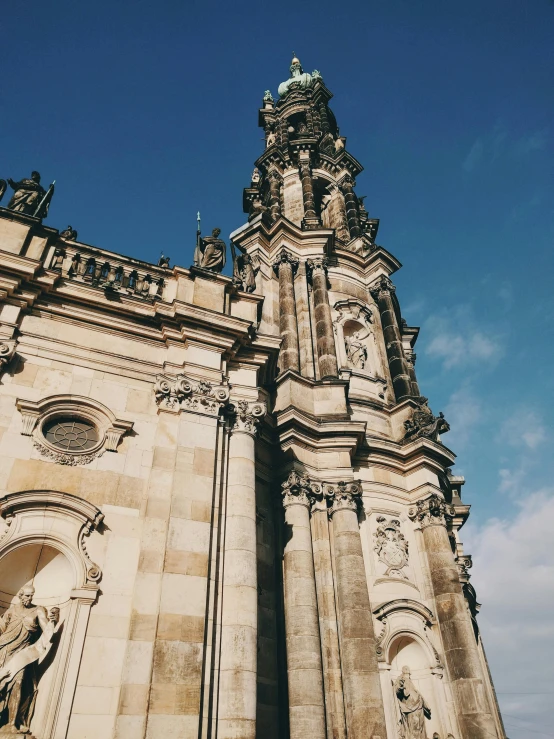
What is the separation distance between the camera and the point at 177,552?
34.0 feet

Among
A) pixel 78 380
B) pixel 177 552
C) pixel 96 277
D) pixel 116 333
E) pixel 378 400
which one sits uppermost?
pixel 378 400

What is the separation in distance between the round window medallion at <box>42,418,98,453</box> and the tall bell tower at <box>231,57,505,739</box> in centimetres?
599

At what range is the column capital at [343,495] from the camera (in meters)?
16.1

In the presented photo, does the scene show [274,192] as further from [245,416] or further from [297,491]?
[245,416]

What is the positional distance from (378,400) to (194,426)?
1003cm

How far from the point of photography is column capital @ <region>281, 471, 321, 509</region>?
15641mm

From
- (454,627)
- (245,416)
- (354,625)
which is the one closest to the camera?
(245,416)

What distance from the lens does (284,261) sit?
2262 centimetres

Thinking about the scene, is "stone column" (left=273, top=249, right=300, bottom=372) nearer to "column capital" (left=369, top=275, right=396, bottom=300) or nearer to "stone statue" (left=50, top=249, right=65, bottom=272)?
"column capital" (left=369, top=275, right=396, bottom=300)

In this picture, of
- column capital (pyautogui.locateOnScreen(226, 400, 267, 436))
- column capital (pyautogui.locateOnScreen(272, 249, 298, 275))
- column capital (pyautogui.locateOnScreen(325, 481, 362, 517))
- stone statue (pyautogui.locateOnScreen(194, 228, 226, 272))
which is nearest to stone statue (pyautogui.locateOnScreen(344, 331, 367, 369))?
column capital (pyautogui.locateOnScreen(272, 249, 298, 275))

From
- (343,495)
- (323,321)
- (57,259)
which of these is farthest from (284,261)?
(57,259)

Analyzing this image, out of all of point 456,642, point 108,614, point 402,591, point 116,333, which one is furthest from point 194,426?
point 456,642

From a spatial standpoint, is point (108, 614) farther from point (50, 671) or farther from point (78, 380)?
point (78, 380)

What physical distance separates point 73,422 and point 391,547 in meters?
9.89
